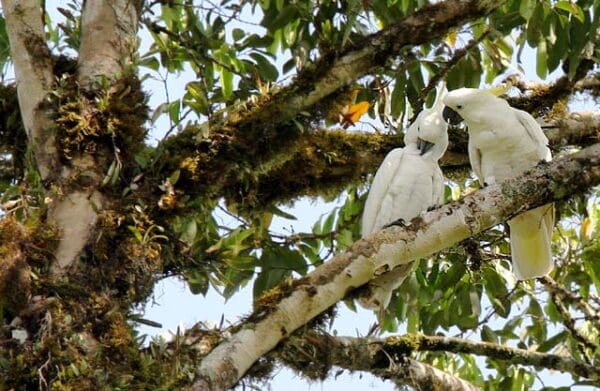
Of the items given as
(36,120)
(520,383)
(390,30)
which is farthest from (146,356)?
(520,383)

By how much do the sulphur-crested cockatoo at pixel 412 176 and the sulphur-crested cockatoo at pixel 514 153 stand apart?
0.62ft

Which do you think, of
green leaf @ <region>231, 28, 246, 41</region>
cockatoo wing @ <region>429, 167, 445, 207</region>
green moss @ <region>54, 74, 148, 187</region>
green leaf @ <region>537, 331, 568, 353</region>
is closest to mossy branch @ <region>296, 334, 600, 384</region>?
green leaf @ <region>537, 331, 568, 353</region>

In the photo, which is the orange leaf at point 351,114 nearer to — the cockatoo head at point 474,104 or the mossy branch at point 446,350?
the cockatoo head at point 474,104

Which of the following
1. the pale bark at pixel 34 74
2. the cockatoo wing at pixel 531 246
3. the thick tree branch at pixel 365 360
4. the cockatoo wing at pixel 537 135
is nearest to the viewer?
the thick tree branch at pixel 365 360

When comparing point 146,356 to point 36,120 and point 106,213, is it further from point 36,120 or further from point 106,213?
point 36,120

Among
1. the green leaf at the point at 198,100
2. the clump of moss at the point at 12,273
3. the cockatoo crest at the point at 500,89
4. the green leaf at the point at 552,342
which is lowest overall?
the clump of moss at the point at 12,273

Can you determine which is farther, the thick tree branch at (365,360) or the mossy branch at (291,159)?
the mossy branch at (291,159)

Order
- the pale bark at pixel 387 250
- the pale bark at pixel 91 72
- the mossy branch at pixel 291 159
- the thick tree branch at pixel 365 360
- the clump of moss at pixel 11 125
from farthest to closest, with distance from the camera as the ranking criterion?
the clump of moss at pixel 11 125 < the mossy branch at pixel 291 159 < the thick tree branch at pixel 365 360 < the pale bark at pixel 91 72 < the pale bark at pixel 387 250

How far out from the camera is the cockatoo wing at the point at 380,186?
4.63m

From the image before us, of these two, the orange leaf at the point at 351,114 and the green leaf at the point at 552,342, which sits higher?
the orange leaf at the point at 351,114

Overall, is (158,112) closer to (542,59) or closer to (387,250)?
(387,250)

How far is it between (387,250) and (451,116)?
75.5 inches

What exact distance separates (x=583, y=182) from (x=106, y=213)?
193cm

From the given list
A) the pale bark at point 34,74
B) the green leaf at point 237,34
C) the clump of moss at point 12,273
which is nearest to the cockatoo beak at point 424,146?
the green leaf at point 237,34
